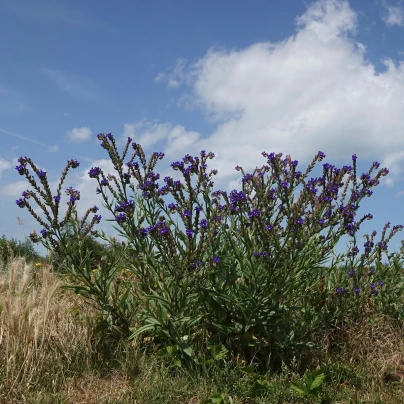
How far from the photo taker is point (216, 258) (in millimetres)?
4605

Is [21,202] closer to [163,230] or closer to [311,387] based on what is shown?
[163,230]

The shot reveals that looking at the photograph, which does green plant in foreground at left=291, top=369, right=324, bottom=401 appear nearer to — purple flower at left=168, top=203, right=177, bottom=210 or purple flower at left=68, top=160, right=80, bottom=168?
purple flower at left=168, top=203, right=177, bottom=210

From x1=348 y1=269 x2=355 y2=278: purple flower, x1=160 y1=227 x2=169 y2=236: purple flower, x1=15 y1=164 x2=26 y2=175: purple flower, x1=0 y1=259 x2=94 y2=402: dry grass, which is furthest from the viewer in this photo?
x1=348 y1=269 x2=355 y2=278: purple flower

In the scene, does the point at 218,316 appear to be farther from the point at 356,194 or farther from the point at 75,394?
the point at 356,194

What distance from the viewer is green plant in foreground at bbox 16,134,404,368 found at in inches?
189

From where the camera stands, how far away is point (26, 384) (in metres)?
4.64

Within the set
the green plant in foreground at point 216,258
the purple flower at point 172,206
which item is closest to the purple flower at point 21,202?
the green plant in foreground at point 216,258

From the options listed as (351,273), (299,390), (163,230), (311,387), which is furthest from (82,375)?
(351,273)

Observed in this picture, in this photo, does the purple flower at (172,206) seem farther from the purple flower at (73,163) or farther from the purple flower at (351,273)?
the purple flower at (351,273)

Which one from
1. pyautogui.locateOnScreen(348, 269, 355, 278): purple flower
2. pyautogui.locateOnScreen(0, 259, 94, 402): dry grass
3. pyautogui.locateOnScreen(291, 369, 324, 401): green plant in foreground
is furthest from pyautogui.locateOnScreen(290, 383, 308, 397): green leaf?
pyautogui.locateOnScreen(0, 259, 94, 402): dry grass

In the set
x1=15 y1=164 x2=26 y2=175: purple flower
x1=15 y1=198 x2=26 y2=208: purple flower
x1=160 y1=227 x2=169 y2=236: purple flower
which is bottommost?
x1=160 y1=227 x2=169 y2=236: purple flower

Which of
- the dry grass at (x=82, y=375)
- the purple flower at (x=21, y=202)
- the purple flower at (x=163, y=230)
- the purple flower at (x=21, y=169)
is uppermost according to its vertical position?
the purple flower at (x=21, y=169)

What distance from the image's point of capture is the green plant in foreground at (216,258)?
189 inches

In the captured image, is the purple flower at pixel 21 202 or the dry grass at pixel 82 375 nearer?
the dry grass at pixel 82 375
